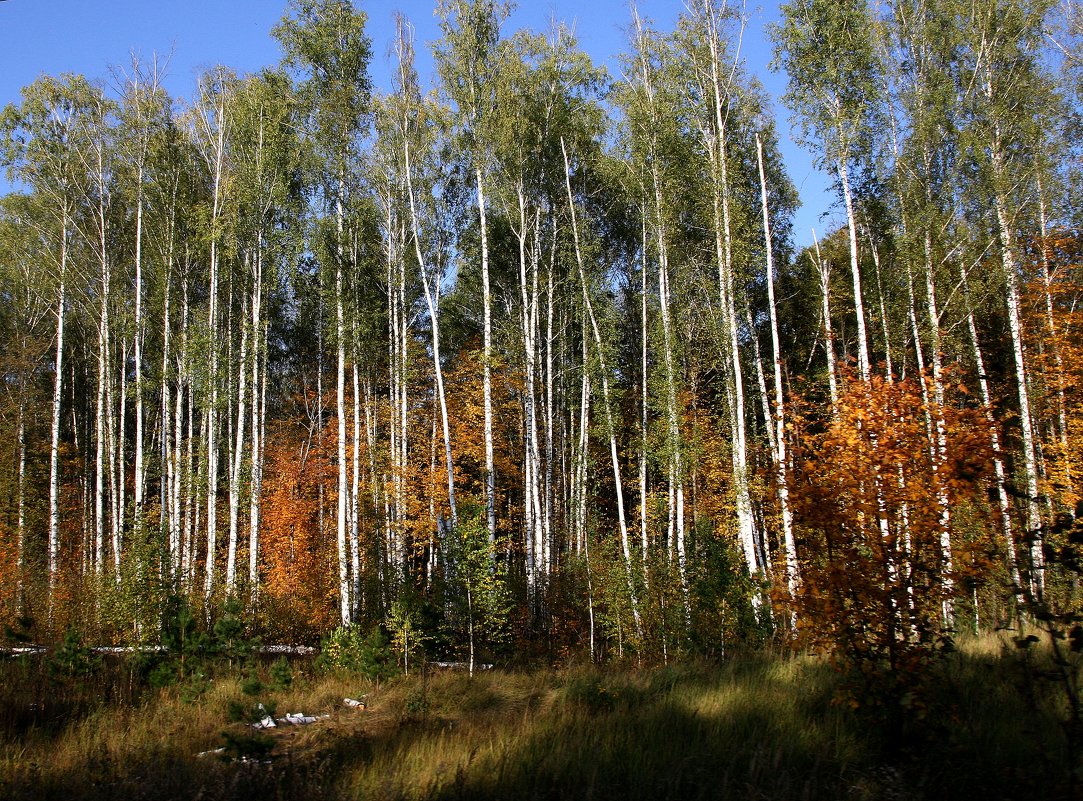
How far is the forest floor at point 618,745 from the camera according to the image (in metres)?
3.92

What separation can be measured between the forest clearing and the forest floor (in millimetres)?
50

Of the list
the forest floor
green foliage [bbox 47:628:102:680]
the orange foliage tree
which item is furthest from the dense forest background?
the orange foliage tree

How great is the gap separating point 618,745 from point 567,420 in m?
18.7

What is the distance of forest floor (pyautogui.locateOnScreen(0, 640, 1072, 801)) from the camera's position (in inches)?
154

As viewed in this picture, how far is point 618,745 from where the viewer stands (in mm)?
4723

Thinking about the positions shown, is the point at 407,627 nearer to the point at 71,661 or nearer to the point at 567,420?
the point at 71,661

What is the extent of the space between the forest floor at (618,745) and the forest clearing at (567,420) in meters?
0.05

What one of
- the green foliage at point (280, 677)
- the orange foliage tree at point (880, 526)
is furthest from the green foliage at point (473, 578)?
the orange foliage tree at point (880, 526)

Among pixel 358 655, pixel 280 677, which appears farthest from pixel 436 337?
pixel 280 677

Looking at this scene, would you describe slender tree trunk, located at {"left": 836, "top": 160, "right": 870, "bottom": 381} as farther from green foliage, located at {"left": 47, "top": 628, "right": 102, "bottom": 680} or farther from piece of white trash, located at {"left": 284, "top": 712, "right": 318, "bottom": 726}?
green foliage, located at {"left": 47, "top": 628, "right": 102, "bottom": 680}

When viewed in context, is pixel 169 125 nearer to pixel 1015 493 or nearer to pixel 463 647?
pixel 463 647

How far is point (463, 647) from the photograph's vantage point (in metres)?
12.8

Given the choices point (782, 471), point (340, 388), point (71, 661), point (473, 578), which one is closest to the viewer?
point (782, 471)

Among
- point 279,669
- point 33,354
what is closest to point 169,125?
point 33,354
